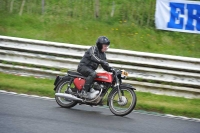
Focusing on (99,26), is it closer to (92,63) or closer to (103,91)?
(92,63)

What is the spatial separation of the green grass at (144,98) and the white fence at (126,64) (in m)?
0.29

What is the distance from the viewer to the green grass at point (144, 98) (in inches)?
453

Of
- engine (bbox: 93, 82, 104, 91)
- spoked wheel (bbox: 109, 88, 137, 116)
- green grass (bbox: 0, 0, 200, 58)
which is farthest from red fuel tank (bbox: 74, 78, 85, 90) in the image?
green grass (bbox: 0, 0, 200, 58)

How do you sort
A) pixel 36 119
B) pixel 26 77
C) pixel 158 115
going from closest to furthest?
pixel 36 119 → pixel 158 115 → pixel 26 77

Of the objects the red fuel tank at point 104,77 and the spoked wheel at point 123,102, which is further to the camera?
the red fuel tank at point 104,77

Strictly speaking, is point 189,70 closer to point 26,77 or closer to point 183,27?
point 183,27

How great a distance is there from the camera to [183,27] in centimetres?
1641

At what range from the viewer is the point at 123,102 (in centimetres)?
1059

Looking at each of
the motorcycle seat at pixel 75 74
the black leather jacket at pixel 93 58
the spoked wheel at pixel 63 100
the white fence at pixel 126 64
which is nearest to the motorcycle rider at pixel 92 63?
the black leather jacket at pixel 93 58

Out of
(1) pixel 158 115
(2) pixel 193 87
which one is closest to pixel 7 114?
(1) pixel 158 115

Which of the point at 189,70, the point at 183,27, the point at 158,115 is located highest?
the point at 183,27

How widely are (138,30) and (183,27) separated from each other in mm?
1756

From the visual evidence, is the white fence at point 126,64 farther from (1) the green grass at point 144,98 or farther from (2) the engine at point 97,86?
(2) the engine at point 97,86

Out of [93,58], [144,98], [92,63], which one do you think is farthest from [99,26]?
[93,58]
